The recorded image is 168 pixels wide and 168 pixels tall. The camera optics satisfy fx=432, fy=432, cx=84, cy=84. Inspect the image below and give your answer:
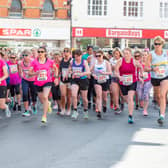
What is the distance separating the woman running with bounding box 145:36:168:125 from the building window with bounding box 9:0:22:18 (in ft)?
77.7

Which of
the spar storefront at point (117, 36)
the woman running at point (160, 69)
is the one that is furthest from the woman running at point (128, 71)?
the spar storefront at point (117, 36)

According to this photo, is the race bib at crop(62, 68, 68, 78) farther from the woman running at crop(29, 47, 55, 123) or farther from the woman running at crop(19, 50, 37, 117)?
the woman running at crop(29, 47, 55, 123)

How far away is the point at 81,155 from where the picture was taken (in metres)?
6.51

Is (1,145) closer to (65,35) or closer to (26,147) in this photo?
(26,147)

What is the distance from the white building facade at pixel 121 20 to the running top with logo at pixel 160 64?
23.3 meters

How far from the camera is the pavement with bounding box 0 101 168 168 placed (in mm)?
6066

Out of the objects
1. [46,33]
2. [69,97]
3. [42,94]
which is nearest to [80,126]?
[42,94]

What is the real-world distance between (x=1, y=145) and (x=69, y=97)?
4.14 metres

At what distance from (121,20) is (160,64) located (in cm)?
2442

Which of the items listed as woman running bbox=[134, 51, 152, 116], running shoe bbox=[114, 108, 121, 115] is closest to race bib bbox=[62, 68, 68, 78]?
running shoe bbox=[114, 108, 121, 115]

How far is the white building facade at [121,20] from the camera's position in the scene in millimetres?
32875

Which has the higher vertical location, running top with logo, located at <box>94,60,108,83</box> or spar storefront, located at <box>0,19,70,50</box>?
spar storefront, located at <box>0,19,70,50</box>

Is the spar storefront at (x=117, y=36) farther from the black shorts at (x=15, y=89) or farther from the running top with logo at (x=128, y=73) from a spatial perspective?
the running top with logo at (x=128, y=73)

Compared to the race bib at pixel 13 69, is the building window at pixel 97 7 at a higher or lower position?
higher
